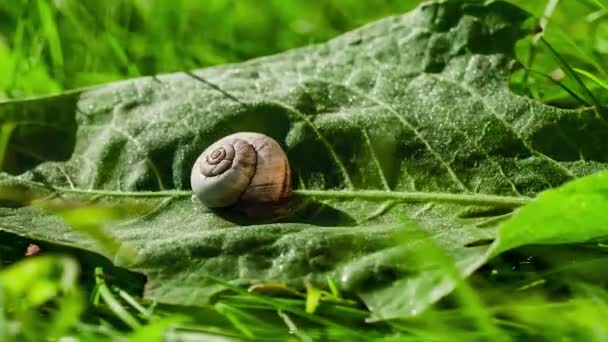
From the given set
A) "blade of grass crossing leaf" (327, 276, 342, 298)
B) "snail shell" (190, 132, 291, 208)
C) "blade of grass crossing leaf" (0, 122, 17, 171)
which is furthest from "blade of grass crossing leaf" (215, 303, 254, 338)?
"blade of grass crossing leaf" (0, 122, 17, 171)

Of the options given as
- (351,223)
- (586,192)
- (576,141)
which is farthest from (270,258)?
(576,141)

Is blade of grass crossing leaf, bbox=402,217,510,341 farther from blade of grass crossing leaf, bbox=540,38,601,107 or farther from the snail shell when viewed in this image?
blade of grass crossing leaf, bbox=540,38,601,107

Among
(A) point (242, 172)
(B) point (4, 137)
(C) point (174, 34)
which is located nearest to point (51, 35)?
(C) point (174, 34)

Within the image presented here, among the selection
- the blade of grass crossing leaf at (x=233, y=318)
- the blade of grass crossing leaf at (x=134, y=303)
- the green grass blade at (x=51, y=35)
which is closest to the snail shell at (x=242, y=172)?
the blade of grass crossing leaf at (x=134, y=303)

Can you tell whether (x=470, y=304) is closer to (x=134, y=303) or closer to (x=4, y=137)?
(x=134, y=303)

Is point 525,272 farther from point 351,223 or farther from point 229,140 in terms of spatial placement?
point 229,140

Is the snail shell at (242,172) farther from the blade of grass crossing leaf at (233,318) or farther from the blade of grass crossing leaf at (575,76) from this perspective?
the blade of grass crossing leaf at (575,76)
